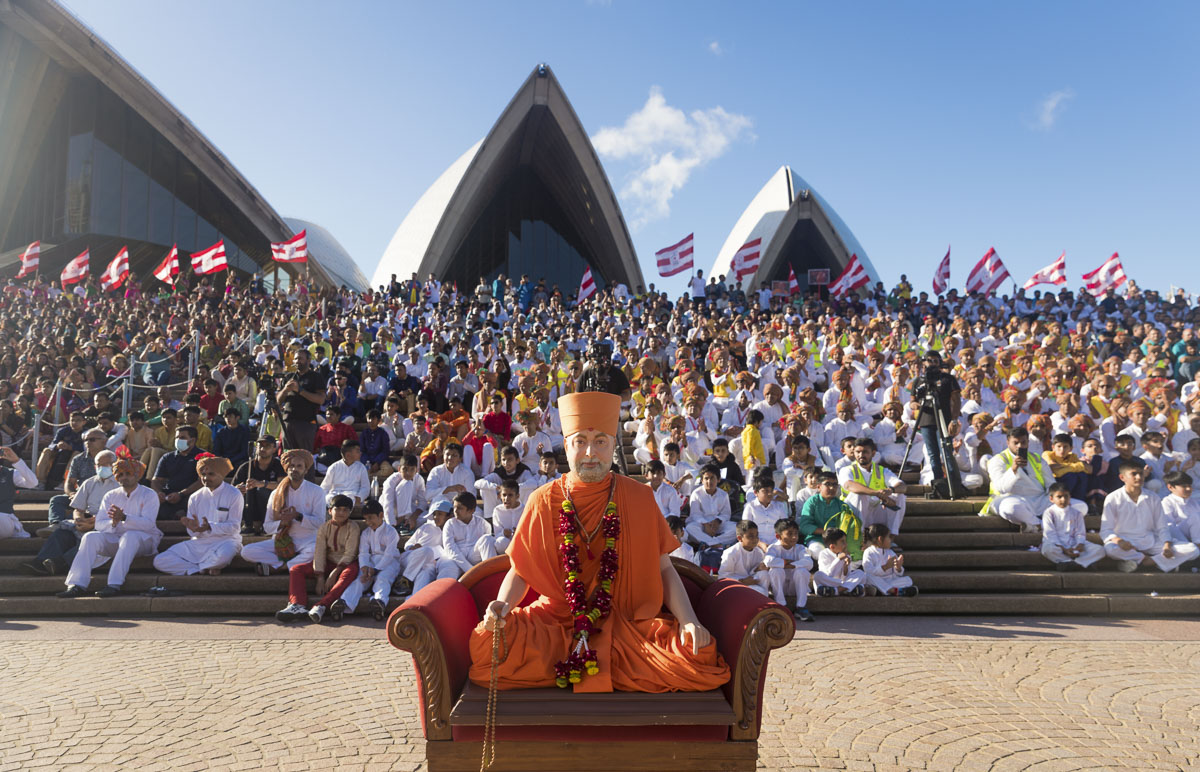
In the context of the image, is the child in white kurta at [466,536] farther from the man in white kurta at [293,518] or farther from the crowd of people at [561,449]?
the man in white kurta at [293,518]

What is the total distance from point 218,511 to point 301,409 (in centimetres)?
222

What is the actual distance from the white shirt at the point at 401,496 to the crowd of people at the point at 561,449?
0.08 feet

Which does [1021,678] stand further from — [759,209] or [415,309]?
[759,209]

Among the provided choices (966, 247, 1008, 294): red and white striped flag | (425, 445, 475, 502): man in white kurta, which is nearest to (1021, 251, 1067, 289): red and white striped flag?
(966, 247, 1008, 294): red and white striped flag

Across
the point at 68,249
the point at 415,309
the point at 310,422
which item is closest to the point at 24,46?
the point at 68,249

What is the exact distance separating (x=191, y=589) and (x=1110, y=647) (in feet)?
26.4

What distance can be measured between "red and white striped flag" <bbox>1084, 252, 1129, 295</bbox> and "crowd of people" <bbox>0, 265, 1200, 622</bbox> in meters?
7.60

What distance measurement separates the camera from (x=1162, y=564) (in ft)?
22.1

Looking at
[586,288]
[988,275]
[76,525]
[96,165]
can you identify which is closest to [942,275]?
[988,275]

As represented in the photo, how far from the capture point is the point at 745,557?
21.6 ft

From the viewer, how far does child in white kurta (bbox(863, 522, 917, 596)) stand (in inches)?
258

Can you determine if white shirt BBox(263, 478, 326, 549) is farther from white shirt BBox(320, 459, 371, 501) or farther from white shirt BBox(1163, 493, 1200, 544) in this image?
white shirt BBox(1163, 493, 1200, 544)

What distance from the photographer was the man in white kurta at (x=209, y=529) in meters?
6.93

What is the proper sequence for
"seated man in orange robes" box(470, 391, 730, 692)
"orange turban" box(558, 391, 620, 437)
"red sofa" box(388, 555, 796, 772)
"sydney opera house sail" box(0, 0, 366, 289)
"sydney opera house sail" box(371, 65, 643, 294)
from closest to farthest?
"red sofa" box(388, 555, 796, 772), "seated man in orange robes" box(470, 391, 730, 692), "orange turban" box(558, 391, 620, 437), "sydney opera house sail" box(0, 0, 366, 289), "sydney opera house sail" box(371, 65, 643, 294)
